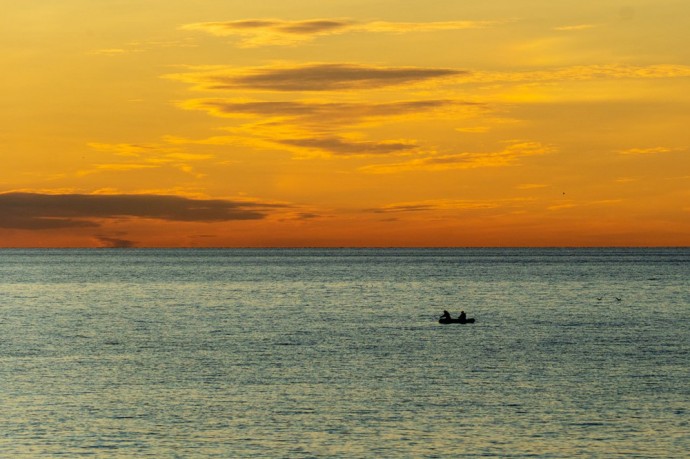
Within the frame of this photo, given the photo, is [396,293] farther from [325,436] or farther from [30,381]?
[325,436]

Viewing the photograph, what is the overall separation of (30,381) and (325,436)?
21857mm

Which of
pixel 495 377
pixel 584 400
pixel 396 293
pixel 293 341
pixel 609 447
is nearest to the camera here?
A: pixel 609 447

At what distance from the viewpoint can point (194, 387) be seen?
55.4 m

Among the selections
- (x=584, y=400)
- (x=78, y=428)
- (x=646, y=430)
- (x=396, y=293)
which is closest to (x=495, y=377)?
(x=584, y=400)

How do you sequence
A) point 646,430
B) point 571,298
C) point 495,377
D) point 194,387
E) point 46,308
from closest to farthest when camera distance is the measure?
point 646,430, point 194,387, point 495,377, point 46,308, point 571,298

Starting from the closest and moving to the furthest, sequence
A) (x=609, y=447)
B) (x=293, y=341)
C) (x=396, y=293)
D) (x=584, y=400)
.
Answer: (x=609, y=447) → (x=584, y=400) → (x=293, y=341) → (x=396, y=293)

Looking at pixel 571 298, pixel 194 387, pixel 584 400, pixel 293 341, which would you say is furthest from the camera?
pixel 571 298

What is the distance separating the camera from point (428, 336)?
84438mm

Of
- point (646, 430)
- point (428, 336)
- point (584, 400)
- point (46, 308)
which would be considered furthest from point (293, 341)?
point (46, 308)

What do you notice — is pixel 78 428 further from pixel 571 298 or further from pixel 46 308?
pixel 571 298

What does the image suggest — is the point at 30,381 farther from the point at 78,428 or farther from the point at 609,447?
the point at 609,447

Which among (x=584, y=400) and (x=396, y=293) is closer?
(x=584, y=400)

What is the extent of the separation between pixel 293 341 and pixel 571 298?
7092cm

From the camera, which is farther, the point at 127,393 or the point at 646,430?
the point at 127,393
